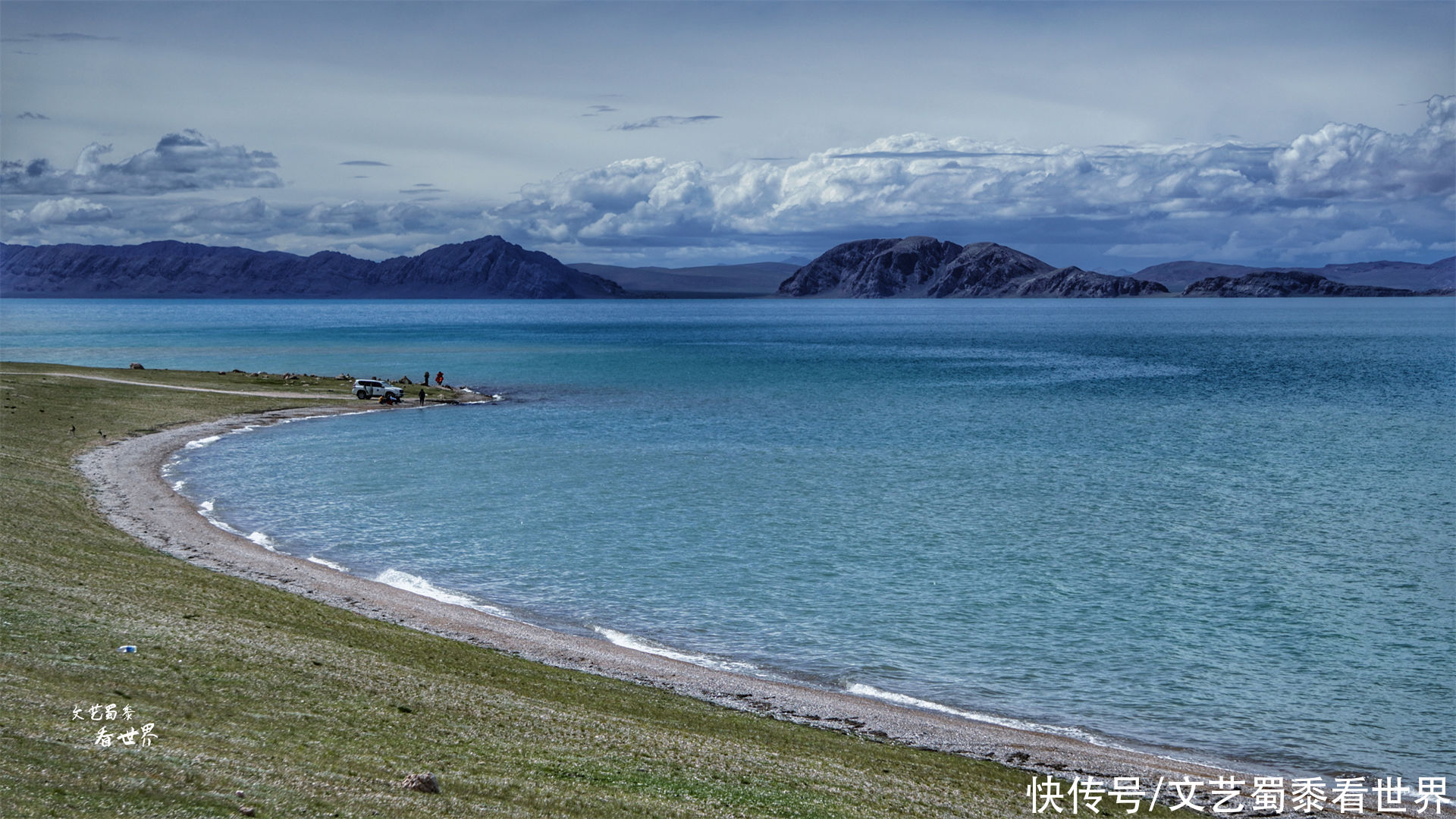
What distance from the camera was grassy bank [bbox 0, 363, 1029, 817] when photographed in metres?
13.4

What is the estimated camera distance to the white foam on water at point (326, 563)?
35750mm

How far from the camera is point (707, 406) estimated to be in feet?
285

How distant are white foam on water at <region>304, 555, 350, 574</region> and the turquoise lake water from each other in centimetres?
65

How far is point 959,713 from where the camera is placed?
80.1 feet

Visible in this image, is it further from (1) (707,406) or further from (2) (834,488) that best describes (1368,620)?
(1) (707,406)

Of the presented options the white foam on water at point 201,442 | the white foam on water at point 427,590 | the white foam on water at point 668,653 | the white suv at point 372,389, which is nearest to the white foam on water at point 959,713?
the white foam on water at point 668,653

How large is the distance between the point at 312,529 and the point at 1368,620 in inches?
1464

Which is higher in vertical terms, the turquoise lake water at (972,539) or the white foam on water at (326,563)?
the turquoise lake water at (972,539)

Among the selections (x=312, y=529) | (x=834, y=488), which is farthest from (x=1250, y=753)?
(x=312, y=529)

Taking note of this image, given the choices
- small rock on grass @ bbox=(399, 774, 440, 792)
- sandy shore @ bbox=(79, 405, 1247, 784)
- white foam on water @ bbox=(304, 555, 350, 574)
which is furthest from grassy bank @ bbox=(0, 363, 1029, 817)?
white foam on water @ bbox=(304, 555, 350, 574)

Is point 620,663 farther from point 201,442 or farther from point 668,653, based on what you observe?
point 201,442

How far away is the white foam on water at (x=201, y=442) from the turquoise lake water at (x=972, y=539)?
3.08 feet

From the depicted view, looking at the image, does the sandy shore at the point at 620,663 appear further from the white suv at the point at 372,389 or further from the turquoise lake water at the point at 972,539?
the white suv at the point at 372,389

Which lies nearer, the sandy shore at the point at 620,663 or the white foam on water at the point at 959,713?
the sandy shore at the point at 620,663
